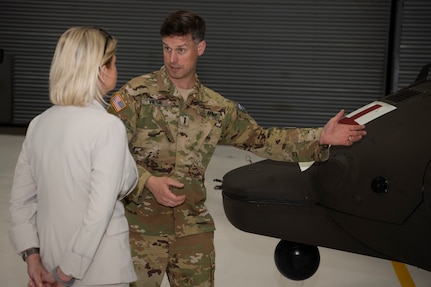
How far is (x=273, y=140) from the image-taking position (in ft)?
12.1

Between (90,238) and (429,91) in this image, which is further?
(429,91)

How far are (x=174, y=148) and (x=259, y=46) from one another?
27.1ft

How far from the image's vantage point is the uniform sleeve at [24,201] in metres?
2.69

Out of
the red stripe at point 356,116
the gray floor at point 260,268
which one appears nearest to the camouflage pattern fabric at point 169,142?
the red stripe at point 356,116

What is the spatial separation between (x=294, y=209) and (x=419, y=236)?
72cm

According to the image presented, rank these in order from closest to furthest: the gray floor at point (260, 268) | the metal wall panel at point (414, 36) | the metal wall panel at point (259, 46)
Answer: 1. the gray floor at point (260, 268)
2. the metal wall panel at point (414, 36)
3. the metal wall panel at point (259, 46)

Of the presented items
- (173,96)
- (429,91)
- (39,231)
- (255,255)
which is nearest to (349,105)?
(255,255)

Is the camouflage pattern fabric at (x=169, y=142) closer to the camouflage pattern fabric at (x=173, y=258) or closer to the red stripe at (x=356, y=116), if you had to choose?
the camouflage pattern fabric at (x=173, y=258)

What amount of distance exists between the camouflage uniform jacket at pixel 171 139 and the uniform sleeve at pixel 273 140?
0.04 feet

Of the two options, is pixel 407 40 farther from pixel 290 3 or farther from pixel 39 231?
pixel 39 231

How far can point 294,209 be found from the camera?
409cm

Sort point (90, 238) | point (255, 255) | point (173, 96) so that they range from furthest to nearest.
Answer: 1. point (255, 255)
2. point (173, 96)
3. point (90, 238)

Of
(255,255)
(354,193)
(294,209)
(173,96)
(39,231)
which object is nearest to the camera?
(39,231)

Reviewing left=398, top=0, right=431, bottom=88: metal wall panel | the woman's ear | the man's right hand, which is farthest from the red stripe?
left=398, top=0, right=431, bottom=88: metal wall panel
